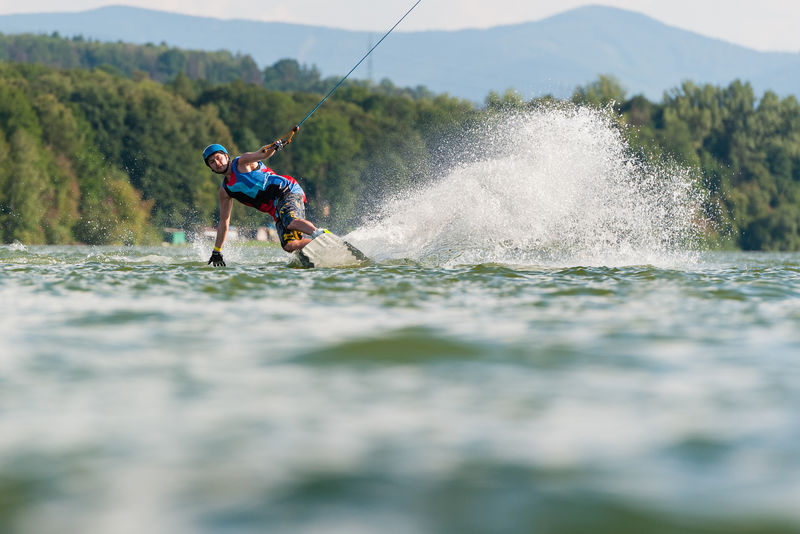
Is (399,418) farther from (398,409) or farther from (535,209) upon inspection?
(535,209)

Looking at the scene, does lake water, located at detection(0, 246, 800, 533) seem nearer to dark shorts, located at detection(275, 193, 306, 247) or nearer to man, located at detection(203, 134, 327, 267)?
man, located at detection(203, 134, 327, 267)

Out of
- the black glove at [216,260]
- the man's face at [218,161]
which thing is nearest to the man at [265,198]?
the black glove at [216,260]

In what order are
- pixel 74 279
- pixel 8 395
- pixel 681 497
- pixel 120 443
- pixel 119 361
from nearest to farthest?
1. pixel 681 497
2. pixel 120 443
3. pixel 8 395
4. pixel 119 361
5. pixel 74 279

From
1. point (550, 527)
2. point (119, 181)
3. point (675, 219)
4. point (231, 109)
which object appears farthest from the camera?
point (231, 109)

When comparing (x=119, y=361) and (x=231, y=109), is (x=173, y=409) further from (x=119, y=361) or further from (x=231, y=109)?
(x=231, y=109)

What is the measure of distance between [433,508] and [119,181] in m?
68.6

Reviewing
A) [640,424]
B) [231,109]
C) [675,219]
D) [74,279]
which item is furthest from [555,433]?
[231,109]

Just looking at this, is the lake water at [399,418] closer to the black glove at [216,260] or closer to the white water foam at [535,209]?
the black glove at [216,260]

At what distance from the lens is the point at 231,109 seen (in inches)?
3410

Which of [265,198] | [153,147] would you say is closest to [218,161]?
[265,198]

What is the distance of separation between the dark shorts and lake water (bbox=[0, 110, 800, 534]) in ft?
12.6

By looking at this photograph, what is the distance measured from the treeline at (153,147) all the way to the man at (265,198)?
45169 mm

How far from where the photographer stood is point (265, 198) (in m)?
13.7

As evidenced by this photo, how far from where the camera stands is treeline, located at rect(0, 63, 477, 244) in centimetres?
5925
